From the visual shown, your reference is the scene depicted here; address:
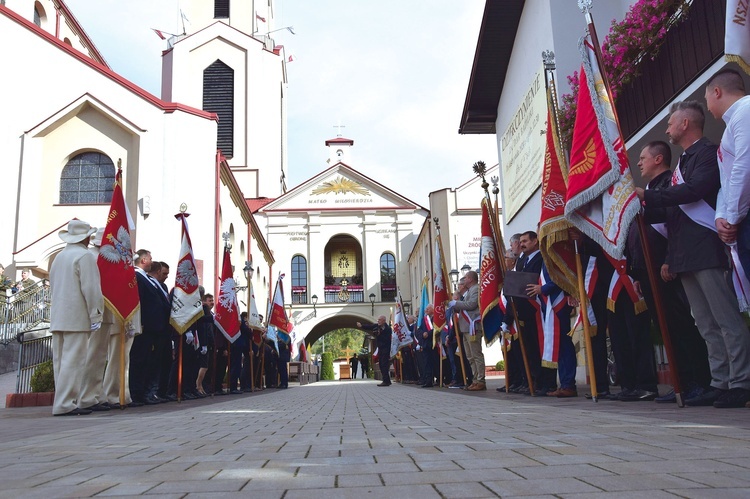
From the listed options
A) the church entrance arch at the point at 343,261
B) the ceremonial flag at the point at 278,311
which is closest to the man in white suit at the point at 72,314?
the ceremonial flag at the point at 278,311

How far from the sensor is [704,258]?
16.3ft

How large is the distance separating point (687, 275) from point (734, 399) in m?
0.96

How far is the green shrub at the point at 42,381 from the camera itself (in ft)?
33.8

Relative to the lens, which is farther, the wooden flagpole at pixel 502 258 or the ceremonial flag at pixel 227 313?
the ceremonial flag at pixel 227 313

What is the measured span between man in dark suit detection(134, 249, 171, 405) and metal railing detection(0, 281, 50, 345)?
7.27 m

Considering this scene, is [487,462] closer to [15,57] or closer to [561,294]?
[561,294]

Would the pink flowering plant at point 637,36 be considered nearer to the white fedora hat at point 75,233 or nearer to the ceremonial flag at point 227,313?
the white fedora hat at point 75,233

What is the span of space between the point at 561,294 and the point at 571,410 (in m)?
2.46

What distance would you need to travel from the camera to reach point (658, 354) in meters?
Answer: 9.77

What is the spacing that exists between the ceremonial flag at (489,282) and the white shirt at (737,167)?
5186 mm

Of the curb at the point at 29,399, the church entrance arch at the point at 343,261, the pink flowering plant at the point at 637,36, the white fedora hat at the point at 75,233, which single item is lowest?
the curb at the point at 29,399

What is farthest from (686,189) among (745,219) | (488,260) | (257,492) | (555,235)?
(488,260)

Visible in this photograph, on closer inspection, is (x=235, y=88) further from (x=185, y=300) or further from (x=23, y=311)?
(x=185, y=300)

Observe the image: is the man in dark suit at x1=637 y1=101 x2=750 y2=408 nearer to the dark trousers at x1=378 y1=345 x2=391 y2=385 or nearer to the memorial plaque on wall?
the memorial plaque on wall
